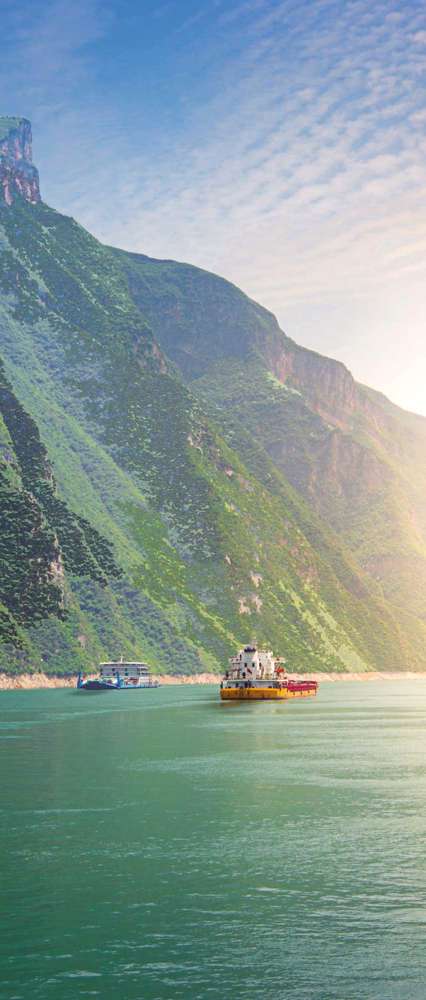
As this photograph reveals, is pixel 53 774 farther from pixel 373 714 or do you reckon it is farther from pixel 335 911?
pixel 373 714

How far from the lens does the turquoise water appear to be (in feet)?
129

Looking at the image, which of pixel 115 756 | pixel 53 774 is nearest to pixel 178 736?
pixel 115 756

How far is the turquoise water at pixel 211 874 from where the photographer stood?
39312 mm

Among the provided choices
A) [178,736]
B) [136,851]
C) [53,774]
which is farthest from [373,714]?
[136,851]

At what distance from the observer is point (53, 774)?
9075cm

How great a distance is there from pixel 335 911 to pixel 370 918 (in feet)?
6.08

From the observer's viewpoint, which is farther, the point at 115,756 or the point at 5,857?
the point at 115,756

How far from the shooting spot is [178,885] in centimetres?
5203

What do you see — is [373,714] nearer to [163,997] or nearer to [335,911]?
[335,911]

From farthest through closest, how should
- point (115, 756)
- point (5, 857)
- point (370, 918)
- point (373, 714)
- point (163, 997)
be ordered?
1. point (373, 714)
2. point (115, 756)
3. point (5, 857)
4. point (370, 918)
5. point (163, 997)

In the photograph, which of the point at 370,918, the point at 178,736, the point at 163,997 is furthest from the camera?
the point at 178,736

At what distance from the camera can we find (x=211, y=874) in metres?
54.5

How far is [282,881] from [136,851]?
379 inches

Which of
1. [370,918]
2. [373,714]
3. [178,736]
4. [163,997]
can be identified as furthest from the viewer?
[373,714]
